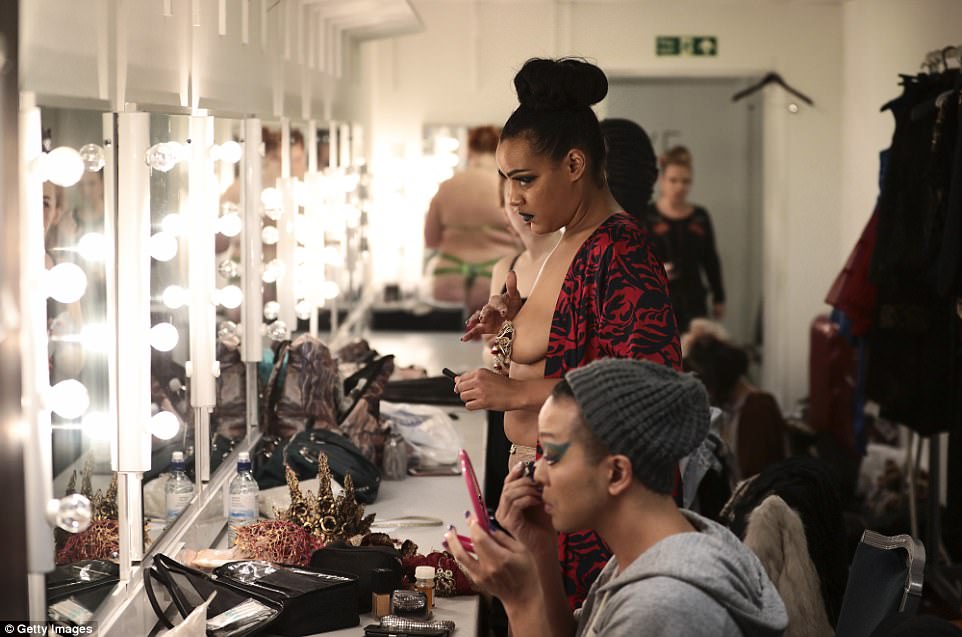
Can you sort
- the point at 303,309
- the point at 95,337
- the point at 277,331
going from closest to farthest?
1. the point at 95,337
2. the point at 277,331
3. the point at 303,309

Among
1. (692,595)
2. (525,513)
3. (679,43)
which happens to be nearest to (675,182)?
(679,43)

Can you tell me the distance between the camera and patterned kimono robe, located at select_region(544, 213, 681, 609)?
2.37 metres

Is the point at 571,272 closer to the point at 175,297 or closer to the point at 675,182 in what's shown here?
the point at 175,297

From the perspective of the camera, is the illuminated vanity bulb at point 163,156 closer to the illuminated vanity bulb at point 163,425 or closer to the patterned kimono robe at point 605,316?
the illuminated vanity bulb at point 163,425

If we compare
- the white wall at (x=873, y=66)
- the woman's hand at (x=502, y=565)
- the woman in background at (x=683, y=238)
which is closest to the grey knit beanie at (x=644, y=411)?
the woman's hand at (x=502, y=565)

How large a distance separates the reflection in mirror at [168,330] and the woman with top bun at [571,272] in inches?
22.6

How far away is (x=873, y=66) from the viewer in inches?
293

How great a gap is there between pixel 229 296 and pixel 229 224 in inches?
7.0

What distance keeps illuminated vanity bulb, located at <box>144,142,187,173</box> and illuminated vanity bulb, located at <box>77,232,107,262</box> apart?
0.21 m

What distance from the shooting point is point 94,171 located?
2.11 m

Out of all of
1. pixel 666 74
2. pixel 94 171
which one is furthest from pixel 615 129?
pixel 666 74

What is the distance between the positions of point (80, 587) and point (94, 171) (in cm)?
67

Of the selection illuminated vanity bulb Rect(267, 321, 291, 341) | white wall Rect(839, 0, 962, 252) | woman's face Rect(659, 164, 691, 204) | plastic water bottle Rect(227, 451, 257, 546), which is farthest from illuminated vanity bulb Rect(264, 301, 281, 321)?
woman's face Rect(659, 164, 691, 204)

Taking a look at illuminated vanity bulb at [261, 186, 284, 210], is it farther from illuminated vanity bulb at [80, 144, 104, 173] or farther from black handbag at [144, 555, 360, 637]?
illuminated vanity bulb at [80, 144, 104, 173]
